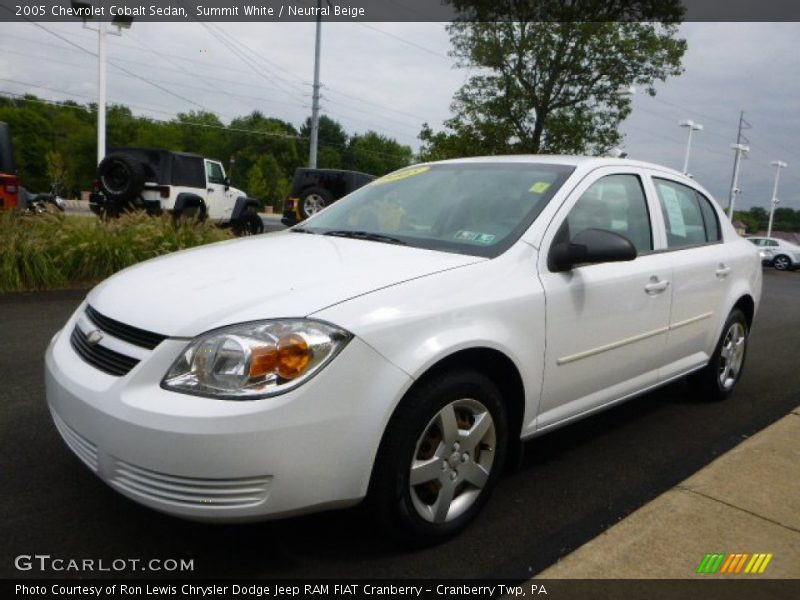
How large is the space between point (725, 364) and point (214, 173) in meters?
14.3

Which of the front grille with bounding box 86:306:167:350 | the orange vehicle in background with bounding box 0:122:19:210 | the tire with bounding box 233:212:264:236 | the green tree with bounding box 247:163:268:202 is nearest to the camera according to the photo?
the front grille with bounding box 86:306:167:350

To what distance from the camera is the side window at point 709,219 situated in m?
4.53

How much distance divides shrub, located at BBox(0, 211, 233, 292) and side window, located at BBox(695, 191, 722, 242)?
6.48 metres

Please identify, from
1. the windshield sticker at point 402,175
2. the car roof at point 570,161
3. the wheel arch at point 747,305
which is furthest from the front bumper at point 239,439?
the wheel arch at point 747,305

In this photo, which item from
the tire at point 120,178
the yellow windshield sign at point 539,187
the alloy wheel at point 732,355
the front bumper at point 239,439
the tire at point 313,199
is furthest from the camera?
the tire at point 313,199

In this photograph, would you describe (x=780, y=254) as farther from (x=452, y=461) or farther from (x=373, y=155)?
(x=373, y=155)

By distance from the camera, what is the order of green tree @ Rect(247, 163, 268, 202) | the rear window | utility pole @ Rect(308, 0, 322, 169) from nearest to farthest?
the rear window, utility pole @ Rect(308, 0, 322, 169), green tree @ Rect(247, 163, 268, 202)

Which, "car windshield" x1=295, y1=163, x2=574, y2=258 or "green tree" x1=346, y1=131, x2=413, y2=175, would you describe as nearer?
"car windshield" x1=295, y1=163, x2=574, y2=258

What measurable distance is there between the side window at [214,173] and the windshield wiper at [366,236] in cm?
1371

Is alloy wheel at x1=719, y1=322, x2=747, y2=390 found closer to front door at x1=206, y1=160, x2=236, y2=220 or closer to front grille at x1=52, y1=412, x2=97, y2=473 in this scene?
front grille at x1=52, y1=412, x2=97, y2=473

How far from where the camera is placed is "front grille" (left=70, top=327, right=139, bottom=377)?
2.31 metres

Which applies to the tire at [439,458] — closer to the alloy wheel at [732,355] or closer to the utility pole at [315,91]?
the alloy wheel at [732,355]

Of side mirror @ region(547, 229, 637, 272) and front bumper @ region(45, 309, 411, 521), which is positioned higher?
side mirror @ region(547, 229, 637, 272)

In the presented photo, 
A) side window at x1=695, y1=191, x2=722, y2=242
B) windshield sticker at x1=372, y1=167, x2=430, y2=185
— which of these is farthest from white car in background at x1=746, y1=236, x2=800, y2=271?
windshield sticker at x1=372, y1=167, x2=430, y2=185
